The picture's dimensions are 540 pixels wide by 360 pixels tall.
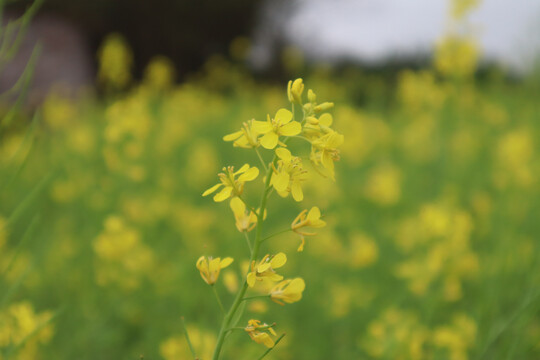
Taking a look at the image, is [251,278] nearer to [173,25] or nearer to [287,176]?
[287,176]

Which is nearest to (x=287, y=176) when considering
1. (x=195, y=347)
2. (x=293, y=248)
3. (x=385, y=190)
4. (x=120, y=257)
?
(x=195, y=347)

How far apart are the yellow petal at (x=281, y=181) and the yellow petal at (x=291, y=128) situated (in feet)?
0.23

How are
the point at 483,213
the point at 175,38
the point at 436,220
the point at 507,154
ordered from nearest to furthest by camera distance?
the point at 436,220 → the point at 483,213 → the point at 507,154 → the point at 175,38

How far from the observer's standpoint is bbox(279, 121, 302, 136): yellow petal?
83 centimetres

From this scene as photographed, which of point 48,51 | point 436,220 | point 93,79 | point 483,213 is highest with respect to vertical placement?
point 436,220

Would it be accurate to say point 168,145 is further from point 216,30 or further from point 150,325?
point 216,30

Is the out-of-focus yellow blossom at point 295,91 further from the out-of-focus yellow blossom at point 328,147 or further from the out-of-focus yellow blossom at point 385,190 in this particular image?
the out-of-focus yellow blossom at point 385,190

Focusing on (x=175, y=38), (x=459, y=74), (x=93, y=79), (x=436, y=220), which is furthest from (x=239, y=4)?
(x=436, y=220)

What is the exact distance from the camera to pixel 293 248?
9.91ft

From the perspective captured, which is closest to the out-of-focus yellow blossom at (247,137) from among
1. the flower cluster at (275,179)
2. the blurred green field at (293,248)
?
the flower cluster at (275,179)

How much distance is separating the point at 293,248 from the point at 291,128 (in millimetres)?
2246

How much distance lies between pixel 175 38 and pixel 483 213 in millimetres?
8924

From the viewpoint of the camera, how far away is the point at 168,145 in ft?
16.9

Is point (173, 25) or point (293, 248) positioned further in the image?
point (173, 25)
